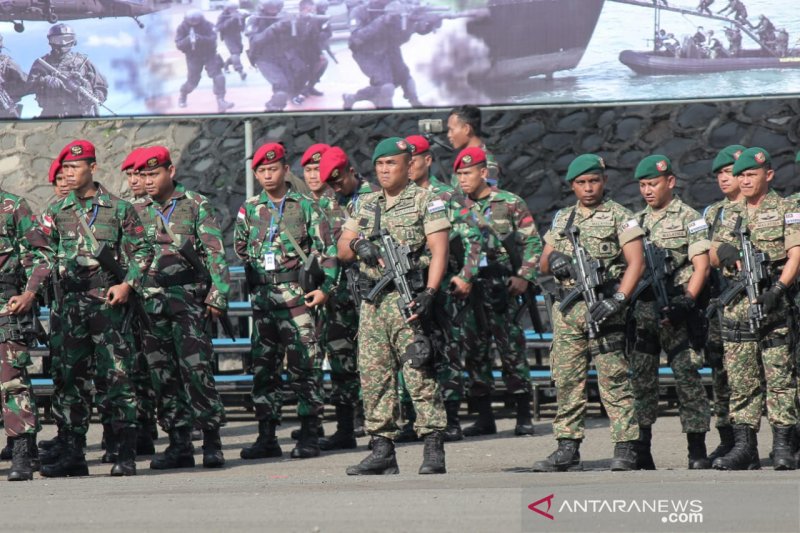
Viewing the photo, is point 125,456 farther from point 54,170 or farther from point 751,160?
point 751,160

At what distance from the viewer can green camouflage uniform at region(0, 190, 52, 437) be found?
9.98 meters

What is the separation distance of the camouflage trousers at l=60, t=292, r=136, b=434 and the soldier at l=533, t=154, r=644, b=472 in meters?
2.83

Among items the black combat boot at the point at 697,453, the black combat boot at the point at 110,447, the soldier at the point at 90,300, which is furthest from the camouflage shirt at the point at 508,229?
the black combat boot at the point at 110,447

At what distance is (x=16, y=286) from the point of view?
10.1m

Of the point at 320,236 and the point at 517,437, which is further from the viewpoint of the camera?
the point at 517,437

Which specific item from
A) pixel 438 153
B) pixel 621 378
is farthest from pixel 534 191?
pixel 621 378

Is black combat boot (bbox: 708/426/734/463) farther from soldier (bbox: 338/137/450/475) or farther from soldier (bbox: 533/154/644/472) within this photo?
soldier (bbox: 338/137/450/475)

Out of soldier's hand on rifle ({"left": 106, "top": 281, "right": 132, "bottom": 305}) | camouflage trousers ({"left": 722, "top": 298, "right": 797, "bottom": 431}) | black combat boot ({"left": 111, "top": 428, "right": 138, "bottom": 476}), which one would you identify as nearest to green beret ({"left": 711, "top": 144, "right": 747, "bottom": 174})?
camouflage trousers ({"left": 722, "top": 298, "right": 797, "bottom": 431})

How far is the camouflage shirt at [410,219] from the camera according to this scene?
946cm

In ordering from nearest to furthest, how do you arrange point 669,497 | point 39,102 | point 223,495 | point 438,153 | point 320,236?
1. point 669,497
2. point 223,495
3. point 320,236
4. point 39,102
5. point 438,153

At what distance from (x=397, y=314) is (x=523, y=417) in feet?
10.2

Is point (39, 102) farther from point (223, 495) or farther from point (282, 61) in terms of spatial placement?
point (223, 495)

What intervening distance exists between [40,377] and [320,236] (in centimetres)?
379

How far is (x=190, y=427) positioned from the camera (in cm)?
1074
